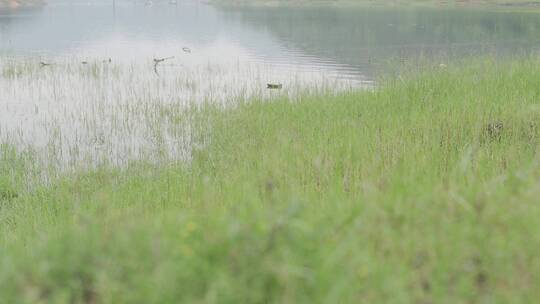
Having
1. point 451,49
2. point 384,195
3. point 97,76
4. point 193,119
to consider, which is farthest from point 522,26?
point 384,195

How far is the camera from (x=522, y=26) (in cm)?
5038

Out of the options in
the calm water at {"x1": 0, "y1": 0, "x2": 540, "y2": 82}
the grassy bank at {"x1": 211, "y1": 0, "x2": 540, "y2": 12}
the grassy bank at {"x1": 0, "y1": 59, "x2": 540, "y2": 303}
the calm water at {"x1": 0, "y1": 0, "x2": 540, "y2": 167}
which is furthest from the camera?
the grassy bank at {"x1": 211, "y1": 0, "x2": 540, "y2": 12}

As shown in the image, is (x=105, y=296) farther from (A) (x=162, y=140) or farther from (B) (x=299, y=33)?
(B) (x=299, y=33)

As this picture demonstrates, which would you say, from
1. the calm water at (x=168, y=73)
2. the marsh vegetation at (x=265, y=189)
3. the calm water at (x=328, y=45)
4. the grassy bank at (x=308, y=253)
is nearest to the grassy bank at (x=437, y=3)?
the calm water at (x=328, y=45)

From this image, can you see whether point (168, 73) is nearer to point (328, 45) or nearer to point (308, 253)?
point (328, 45)

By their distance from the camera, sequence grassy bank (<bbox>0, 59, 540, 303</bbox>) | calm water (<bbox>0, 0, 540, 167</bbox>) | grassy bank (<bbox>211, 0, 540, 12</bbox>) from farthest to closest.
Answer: grassy bank (<bbox>211, 0, 540, 12</bbox>), calm water (<bbox>0, 0, 540, 167</bbox>), grassy bank (<bbox>0, 59, 540, 303</bbox>)

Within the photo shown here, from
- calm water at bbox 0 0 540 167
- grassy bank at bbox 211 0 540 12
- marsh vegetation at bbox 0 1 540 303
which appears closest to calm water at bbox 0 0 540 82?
calm water at bbox 0 0 540 167

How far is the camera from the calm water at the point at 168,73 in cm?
1441

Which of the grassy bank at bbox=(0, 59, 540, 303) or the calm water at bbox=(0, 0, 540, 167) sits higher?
the grassy bank at bbox=(0, 59, 540, 303)

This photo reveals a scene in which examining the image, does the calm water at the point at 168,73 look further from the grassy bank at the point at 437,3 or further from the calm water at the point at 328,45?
the grassy bank at the point at 437,3

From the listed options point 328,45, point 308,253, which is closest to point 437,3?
point 328,45

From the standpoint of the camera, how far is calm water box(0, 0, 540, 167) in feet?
47.3

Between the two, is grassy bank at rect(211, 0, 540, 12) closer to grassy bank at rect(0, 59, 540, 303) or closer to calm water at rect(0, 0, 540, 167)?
calm water at rect(0, 0, 540, 167)

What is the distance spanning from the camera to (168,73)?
27672 mm
